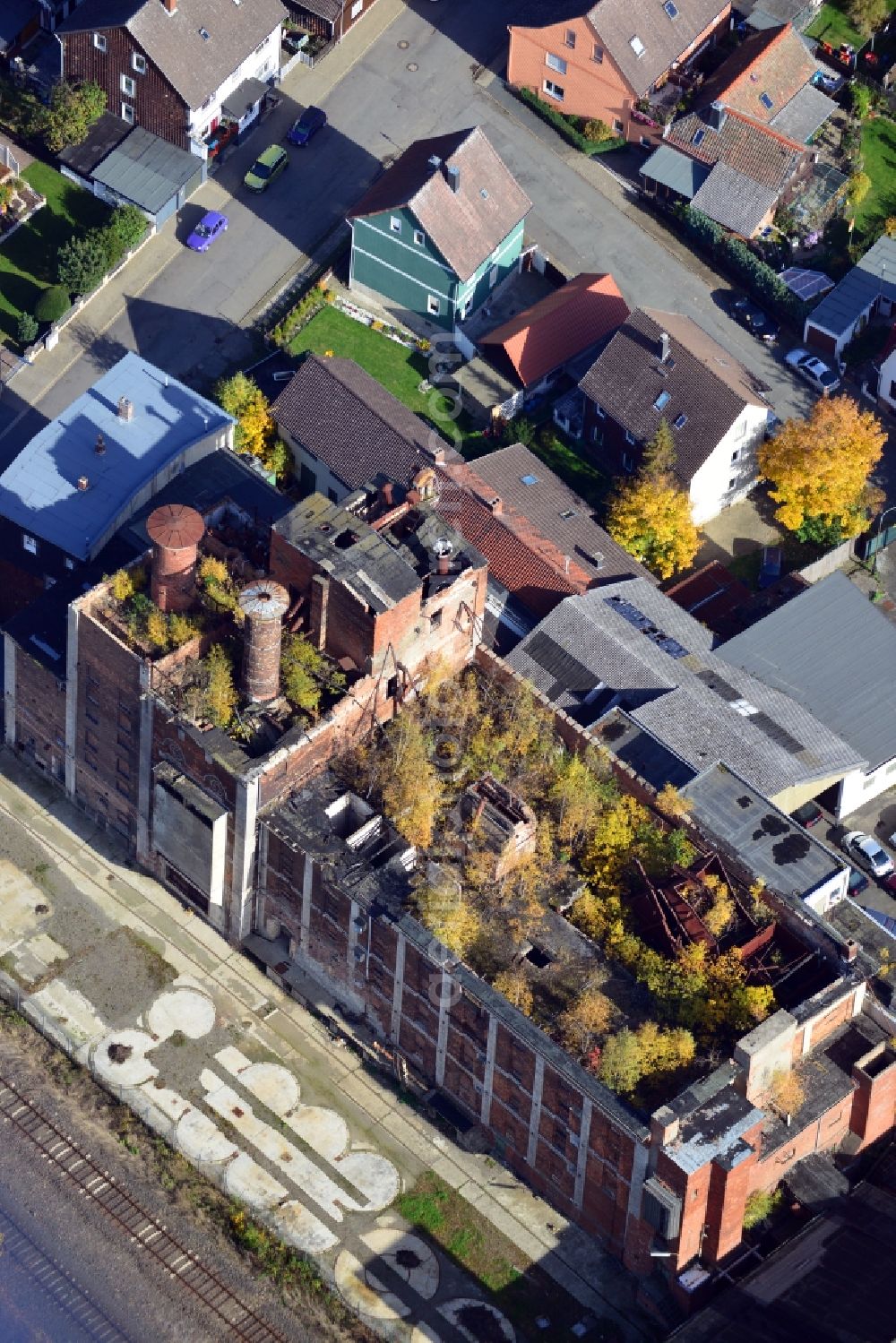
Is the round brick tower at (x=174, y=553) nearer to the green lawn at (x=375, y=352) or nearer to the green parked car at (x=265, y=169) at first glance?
the green lawn at (x=375, y=352)

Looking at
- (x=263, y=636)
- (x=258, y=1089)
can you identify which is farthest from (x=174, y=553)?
(x=258, y=1089)

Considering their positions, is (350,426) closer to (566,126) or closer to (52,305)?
(52,305)

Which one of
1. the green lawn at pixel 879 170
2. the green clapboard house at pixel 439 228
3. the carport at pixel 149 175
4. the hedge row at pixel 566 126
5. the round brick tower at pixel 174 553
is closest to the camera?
the round brick tower at pixel 174 553

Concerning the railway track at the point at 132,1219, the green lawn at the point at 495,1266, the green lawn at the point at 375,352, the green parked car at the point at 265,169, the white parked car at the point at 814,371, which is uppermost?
the white parked car at the point at 814,371

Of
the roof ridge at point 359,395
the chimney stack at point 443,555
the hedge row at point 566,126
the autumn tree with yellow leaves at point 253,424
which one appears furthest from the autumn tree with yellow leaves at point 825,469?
the chimney stack at point 443,555

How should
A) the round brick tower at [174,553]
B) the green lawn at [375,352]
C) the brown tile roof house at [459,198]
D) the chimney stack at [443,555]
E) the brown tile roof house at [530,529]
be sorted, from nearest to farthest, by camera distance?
the round brick tower at [174,553], the chimney stack at [443,555], the brown tile roof house at [530,529], the brown tile roof house at [459,198], the green lawn at [375,352]

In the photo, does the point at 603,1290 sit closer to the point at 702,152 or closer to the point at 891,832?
the point at 891,832

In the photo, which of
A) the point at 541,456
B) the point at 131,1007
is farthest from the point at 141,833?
the point at 541,456
